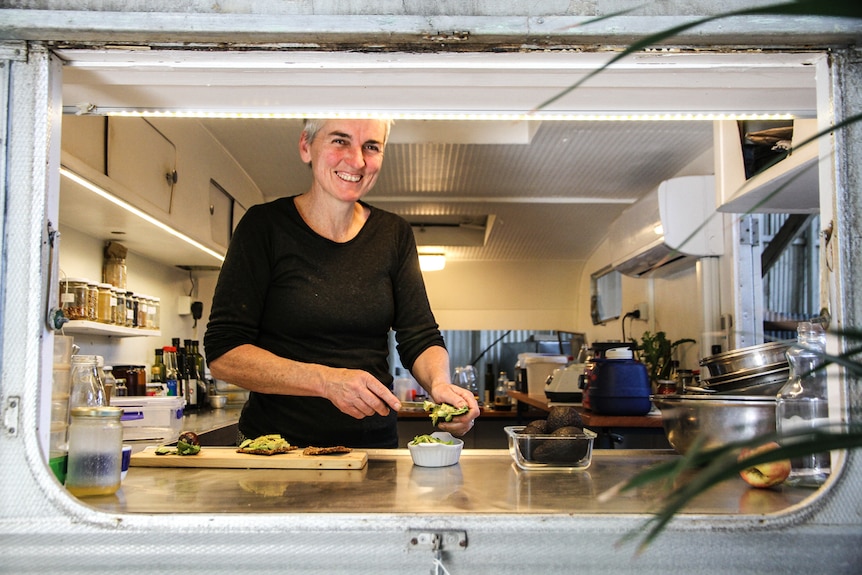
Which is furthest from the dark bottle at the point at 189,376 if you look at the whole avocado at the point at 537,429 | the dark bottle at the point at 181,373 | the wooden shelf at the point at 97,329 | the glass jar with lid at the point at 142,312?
the whole avocado at the point at 537,429

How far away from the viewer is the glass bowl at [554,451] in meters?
1.48

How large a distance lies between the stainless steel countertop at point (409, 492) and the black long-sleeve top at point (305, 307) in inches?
15.5

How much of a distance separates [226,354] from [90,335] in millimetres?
1879

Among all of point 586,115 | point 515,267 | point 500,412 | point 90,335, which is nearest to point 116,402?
point 90,335

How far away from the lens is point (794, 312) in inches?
175

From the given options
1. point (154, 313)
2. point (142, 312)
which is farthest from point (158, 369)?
point (142, 312)

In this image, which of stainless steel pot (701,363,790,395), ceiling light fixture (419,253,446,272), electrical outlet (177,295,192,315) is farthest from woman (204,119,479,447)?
ceiling light fixture (419,253,446,272)

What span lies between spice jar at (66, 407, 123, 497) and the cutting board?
38 centimetres

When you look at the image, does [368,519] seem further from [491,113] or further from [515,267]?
[515,267]

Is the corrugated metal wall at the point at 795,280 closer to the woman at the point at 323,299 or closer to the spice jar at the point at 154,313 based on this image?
the woman at the point at 323,299

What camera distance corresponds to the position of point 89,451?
113 centimetres

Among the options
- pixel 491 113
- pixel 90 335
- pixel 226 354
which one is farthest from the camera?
pixel 90 335

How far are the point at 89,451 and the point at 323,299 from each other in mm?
845

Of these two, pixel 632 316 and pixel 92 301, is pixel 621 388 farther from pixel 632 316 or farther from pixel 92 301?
pixel 632 316
